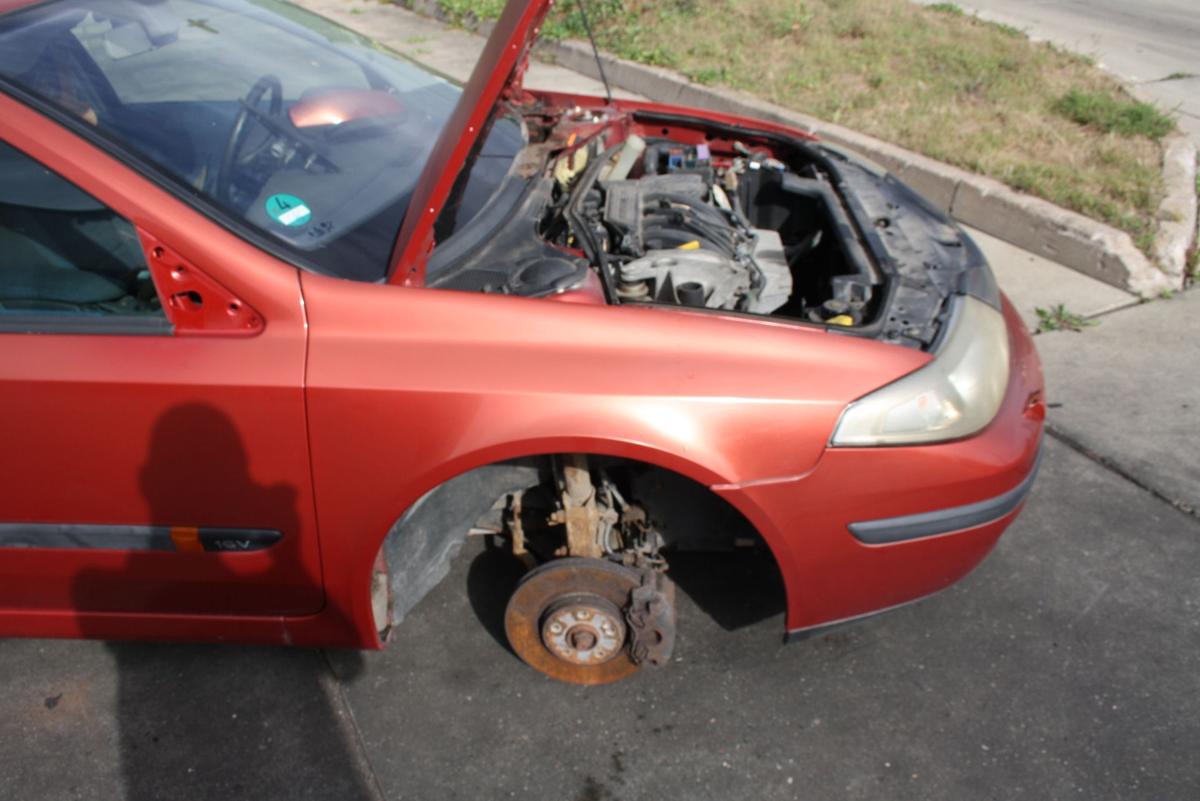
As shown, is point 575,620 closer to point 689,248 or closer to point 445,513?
point 445,513

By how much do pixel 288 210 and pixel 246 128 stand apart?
0.31m

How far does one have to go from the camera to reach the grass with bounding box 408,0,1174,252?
508cm

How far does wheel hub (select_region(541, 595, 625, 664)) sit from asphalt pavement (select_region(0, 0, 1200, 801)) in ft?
0.42

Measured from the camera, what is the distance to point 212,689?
2549 mm

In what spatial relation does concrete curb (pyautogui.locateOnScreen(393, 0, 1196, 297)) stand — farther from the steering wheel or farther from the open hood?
the steering wheel

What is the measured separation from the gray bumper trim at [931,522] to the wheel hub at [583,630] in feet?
2.07

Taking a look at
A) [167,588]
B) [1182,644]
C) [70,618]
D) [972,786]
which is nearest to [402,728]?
[167,588]

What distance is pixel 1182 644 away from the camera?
264cm

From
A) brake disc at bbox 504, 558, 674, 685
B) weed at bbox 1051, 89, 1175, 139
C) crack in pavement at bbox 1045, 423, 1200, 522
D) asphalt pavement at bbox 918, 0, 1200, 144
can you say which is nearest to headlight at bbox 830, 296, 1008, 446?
brake disc at bbox 504, 558, 674, 685

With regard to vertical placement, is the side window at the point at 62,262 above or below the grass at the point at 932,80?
above

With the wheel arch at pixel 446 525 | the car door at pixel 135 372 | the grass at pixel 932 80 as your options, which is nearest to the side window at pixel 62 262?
the car door at pixel 135 372

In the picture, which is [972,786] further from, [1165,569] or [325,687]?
[325,687]

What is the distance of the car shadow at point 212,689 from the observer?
6.88ft

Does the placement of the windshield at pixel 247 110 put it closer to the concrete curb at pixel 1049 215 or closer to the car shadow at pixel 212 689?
the car shadow at pixel 212 689
